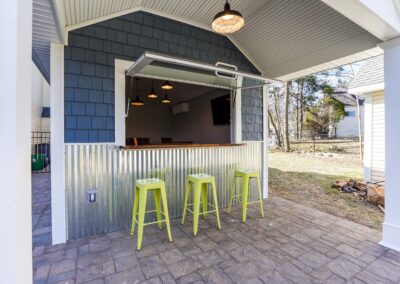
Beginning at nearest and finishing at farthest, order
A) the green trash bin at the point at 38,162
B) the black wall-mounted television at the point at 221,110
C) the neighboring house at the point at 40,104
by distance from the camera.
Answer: the black wall-mounted television at the point at 221,110 < the green trash bin at the point at 38,162 < the neighboring house at the point at 40,104

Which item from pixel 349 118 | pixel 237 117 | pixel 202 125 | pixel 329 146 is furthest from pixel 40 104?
pixel 349 118

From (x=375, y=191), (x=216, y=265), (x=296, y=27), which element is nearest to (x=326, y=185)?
(x=375, y=191)

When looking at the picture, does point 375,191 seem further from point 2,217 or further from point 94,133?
Result: point 2,217

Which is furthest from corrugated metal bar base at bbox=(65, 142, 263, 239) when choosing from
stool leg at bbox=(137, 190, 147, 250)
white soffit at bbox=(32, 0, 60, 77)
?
white soffit at bbox=(32, 0, 60, 77)

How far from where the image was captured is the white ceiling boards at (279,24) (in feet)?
9.20

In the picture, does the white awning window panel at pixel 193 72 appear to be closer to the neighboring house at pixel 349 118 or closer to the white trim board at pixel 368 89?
the white trim board at pixel 368 89

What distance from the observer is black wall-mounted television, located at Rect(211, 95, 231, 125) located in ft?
17.4

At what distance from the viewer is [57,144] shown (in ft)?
8.86

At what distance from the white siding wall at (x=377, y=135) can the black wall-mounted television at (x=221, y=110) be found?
3.72 meters

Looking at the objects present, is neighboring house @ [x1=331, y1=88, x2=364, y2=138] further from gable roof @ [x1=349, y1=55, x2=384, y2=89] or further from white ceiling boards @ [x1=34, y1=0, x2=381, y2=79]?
white ceiling boards @ [x1=34, y1=0, x2=381, y2=79]

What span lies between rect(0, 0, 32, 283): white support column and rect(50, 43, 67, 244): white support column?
6.87ft

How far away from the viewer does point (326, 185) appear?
5.64m

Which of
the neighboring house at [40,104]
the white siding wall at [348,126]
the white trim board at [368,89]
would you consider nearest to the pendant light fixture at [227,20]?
the white trim board at [368,89]

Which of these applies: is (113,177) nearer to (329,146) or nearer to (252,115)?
(252,115)
